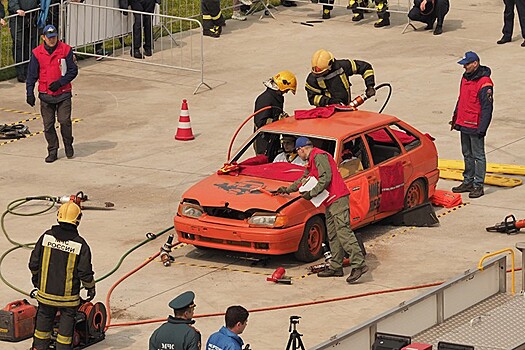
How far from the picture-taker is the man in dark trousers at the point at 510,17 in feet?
84.8

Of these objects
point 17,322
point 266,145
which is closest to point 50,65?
point 266,145

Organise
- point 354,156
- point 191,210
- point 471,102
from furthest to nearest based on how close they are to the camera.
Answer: point 471,102 → point 354,156 → point 191,210

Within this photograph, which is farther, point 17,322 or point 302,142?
point 302,142

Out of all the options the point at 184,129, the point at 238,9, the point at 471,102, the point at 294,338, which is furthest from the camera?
the point at 238,9

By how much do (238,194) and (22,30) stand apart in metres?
10.2

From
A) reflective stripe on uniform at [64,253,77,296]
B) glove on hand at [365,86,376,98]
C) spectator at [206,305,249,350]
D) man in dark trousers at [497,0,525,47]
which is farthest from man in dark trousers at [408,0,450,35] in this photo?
spectator at [206,305,249,350]

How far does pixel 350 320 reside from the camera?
13.5m

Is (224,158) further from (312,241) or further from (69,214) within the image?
(69,214)

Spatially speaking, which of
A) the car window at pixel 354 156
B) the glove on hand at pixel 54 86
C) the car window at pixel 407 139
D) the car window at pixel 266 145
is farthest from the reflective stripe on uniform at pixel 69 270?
the glove on hand at pixel 54 86

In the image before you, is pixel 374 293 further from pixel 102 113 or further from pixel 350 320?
pixel 102 113

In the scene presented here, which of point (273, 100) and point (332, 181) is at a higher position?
point (273, 100)

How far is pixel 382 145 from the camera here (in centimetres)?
1662

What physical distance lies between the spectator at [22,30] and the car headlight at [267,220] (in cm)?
1038

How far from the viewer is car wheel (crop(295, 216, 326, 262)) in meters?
15.0
